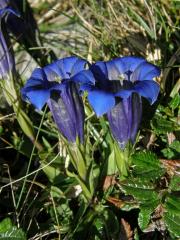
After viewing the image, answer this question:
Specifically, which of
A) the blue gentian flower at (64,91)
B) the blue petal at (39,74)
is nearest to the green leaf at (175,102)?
the blue gentian flower at (64,91)

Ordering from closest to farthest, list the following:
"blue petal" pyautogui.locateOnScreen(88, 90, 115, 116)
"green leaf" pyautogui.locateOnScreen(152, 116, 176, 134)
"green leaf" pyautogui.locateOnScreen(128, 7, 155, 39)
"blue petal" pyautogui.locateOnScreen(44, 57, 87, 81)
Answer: "blue petal" pyautogui.locateOnScreen(88, 90, 115, 116) < "blue petal" pyautogui.locateOnScreen(44, 57, 87, 81) < "green leaf" pyautogui.locateOnScreen(152, 116, 176, 134) < "green leaf" pyautogui.locateOnScreen(128, 7, 155, 39)

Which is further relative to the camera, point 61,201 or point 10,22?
point 10,22

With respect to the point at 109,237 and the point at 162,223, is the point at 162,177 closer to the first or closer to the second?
the point at 162,223

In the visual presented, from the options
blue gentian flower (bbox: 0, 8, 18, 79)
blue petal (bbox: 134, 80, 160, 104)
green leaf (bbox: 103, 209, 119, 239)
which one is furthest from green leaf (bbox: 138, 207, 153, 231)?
blue gentian flower (bbox: 0, 8, 18, 79)

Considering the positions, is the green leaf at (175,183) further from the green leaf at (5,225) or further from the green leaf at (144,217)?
the green leaf at (5,225)

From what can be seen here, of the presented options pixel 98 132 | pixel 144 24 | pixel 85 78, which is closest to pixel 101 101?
pixel 85 78

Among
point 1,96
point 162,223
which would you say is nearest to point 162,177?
point 162,223

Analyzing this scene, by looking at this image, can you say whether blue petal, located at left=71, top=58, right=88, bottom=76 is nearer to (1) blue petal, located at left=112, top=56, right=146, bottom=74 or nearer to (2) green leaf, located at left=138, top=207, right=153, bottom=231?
(1) blue petal, located at left=112, top=56, right=146, bottom=74
